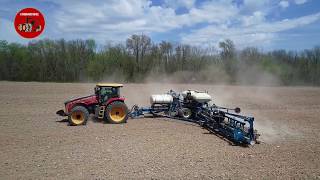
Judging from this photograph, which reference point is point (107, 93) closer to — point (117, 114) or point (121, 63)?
point (117, 114)

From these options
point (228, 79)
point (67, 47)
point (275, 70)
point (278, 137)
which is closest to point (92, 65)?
point (67, 47)

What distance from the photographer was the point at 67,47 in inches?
2788

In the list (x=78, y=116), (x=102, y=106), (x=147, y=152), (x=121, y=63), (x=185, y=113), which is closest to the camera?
(x=147, y=152)

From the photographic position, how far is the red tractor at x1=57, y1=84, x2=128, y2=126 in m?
14.2

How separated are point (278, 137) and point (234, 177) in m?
5.62

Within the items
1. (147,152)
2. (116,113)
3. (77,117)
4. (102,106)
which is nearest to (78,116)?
(77,117)

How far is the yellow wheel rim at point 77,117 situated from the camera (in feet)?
46.2

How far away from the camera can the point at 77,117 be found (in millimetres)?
14250

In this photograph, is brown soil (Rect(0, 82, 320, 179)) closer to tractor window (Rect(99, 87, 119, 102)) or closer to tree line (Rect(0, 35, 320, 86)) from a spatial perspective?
tractor window (Rect(99, 87, 119, 102))

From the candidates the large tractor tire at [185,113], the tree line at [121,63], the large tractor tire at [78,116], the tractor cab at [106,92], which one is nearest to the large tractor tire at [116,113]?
the tractor cab at [106,92]

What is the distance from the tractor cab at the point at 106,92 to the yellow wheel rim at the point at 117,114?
754mm

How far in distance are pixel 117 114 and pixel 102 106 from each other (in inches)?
33.5

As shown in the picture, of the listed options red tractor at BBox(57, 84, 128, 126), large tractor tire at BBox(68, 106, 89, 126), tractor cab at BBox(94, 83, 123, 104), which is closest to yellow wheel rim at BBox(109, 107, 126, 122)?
red tractor at BBox(57, 84, 128, 126)

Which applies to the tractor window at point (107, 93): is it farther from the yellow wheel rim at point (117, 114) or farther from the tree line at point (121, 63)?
the tree line at point (121, 63)
